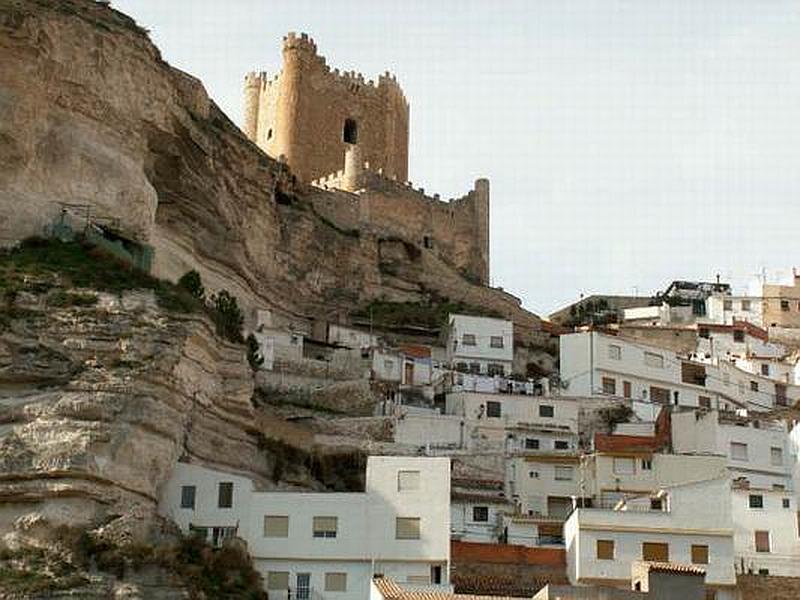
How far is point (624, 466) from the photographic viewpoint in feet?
157

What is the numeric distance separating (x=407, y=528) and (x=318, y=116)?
44071mm

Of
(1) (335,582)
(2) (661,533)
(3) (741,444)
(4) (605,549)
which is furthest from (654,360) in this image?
(1) (335,582)

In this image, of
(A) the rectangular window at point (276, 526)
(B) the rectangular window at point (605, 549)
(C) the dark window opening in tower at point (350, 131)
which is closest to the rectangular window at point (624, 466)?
(B) the rectangular window at point (605, 549)

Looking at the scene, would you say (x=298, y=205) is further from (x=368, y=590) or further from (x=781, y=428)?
(x=368, y=590)

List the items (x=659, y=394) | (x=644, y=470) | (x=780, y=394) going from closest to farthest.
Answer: (x=644, y=470), (x=659, y=394), (x=780, y=394)

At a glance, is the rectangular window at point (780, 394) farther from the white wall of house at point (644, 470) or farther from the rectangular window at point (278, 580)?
the rectangular window at point (278, 580)

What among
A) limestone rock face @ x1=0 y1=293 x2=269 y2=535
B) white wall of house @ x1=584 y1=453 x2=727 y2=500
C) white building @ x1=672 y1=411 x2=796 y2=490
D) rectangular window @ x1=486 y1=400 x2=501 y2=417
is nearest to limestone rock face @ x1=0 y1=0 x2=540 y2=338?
limestone rock face @ x1=0 y1=293 x2=269 y2=535

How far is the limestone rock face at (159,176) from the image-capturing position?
4741 cm

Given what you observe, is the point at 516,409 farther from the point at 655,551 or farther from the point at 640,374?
the point at 655,551

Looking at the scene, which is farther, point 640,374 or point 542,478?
point 640,374

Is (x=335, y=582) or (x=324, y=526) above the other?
(x=324, y=526)

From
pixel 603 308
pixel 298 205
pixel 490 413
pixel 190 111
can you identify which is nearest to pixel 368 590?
pixel 490 413

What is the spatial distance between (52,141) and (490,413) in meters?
17.7

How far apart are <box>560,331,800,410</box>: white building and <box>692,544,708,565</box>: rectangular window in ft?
56.0
